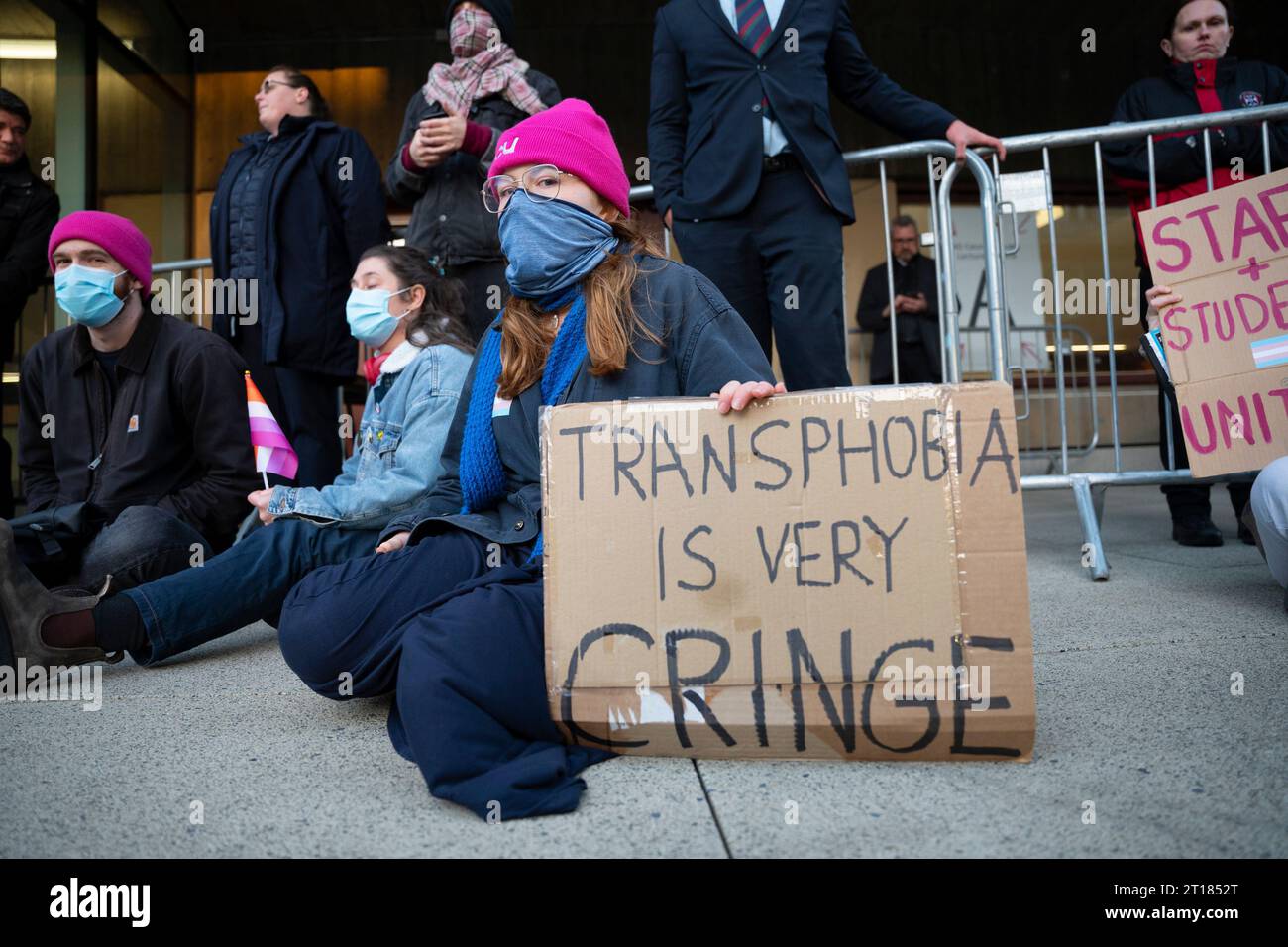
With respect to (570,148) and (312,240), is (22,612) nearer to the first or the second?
(570,148)

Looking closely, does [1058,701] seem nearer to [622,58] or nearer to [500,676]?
[500,676]

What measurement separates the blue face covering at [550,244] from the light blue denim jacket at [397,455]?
25.6 inches

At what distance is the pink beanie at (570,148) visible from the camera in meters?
2.08

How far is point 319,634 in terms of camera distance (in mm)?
1939

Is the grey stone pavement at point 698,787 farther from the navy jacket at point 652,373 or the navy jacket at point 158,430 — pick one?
the navy jacket at point 158,430

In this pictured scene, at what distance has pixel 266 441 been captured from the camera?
115 inches

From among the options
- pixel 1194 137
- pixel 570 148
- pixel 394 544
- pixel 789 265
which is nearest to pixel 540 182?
pixel 570 148

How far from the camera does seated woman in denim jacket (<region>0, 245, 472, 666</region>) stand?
2391 mm

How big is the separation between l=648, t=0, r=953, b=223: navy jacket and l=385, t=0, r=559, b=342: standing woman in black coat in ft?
1.85

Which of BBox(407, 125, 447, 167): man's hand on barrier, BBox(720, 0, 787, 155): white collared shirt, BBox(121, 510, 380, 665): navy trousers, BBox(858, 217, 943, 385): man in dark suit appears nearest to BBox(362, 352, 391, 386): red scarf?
BBox(121, 510, 380, 665): navy trousers

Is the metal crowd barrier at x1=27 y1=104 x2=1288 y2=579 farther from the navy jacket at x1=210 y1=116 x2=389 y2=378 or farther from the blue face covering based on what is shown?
the navy jacket at x1=210 y1=116 x2=389 y2=378

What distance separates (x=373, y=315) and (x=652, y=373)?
141 cm

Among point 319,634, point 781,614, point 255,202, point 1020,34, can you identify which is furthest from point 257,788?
point 1020,34
